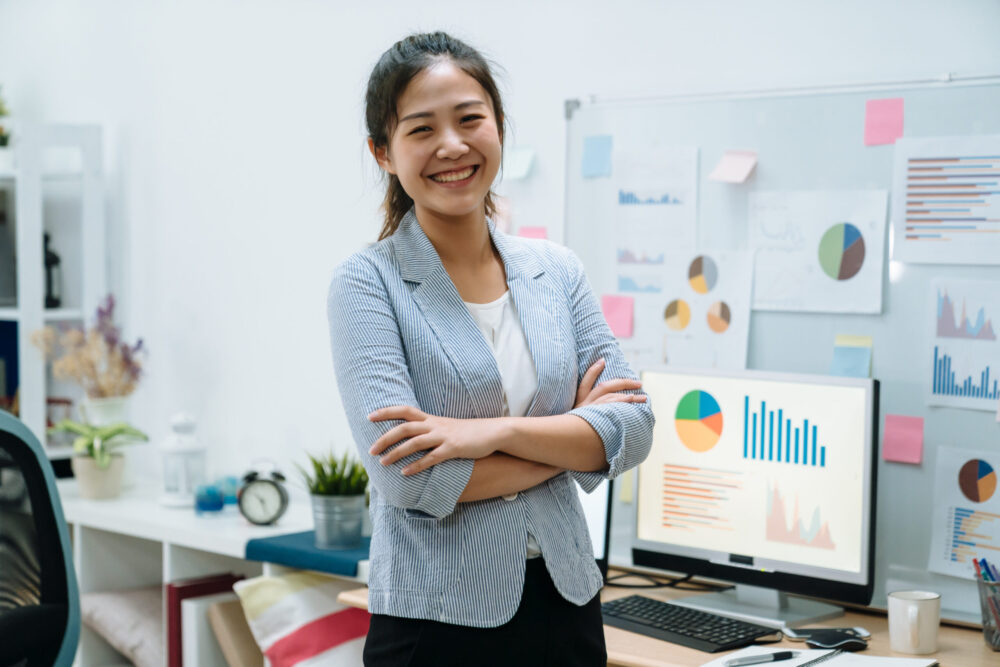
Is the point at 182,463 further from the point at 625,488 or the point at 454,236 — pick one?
the point at 454,236

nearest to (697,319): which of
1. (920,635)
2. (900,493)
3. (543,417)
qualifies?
(900,493)

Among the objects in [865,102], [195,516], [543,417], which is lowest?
[195,516]

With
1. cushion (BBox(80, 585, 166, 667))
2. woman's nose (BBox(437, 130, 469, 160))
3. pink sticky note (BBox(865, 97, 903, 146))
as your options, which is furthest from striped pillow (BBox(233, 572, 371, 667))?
pink sticky note (BBox(865, 97, 903, 146))

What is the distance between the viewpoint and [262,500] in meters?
2.67

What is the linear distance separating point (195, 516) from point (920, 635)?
5.95 ft

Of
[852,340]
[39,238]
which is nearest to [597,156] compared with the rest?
[852,340]

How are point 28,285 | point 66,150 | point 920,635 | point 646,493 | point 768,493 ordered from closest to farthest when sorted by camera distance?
point 920,635
point 768,493
point 646,493
point 28,285
point 66,150

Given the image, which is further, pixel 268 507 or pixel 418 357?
pixel 268 507

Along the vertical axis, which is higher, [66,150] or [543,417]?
[66,150]

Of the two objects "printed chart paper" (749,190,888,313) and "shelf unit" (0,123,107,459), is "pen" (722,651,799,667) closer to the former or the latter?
"printed chart paper" (749,190,888,313)

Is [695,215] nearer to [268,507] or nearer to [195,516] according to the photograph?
[268,507]

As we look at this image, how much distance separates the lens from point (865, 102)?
80.0 inches

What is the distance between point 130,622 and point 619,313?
150 cm

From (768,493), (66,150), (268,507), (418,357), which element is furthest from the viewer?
(66,150)
